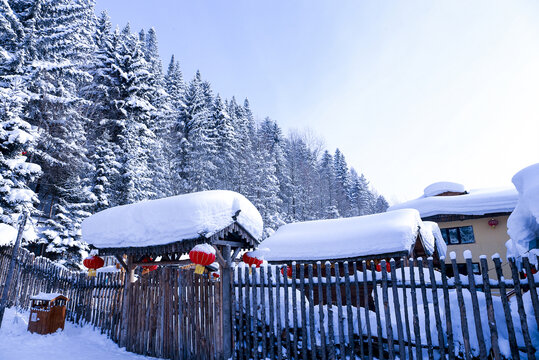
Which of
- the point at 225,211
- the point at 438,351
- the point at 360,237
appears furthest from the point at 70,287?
the point at 438,351

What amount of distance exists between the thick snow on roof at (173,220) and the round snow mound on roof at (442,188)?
19.8 m

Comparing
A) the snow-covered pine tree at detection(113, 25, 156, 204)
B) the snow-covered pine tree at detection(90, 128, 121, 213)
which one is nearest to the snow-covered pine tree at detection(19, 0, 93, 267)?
the snow-covered pine tree at detection(90, 128, 121, 213)

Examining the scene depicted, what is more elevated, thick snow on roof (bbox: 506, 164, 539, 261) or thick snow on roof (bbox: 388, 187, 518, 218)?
thick snow on roof (bbox: 388, 187, 518, 218)

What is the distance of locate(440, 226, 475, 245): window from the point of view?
19.7 meters

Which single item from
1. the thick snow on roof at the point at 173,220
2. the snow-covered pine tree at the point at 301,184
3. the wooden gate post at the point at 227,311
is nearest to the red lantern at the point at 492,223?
the thick snow on roof at the point at 173,220

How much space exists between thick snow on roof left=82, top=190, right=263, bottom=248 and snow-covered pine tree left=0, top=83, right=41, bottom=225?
21.4ft

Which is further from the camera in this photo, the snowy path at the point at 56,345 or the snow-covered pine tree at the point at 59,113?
the snow-covered pine tree at the point at 59,113

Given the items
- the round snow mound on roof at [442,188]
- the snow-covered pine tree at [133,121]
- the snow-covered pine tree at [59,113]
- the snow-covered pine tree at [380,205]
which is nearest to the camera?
the snow-covered pine tree at [59,113]

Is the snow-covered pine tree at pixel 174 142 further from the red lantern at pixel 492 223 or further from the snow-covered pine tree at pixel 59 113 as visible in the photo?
the red lantern at pixel 492 223

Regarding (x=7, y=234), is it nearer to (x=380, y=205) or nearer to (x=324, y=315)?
(x=324, y=315)

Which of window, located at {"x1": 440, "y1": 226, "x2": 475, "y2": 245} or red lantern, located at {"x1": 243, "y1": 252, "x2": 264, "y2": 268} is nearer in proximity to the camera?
red lantern, located at {"x1": 243, "y1": 252, "x2": 264, "y2": 268}

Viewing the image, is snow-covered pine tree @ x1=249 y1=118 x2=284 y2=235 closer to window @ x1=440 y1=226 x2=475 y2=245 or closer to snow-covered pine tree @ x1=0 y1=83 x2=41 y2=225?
window @ x1=440 y1=226 x2=475 y2=245

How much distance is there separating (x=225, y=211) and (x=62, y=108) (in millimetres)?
16830

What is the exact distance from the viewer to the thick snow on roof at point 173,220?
729 centimetres
